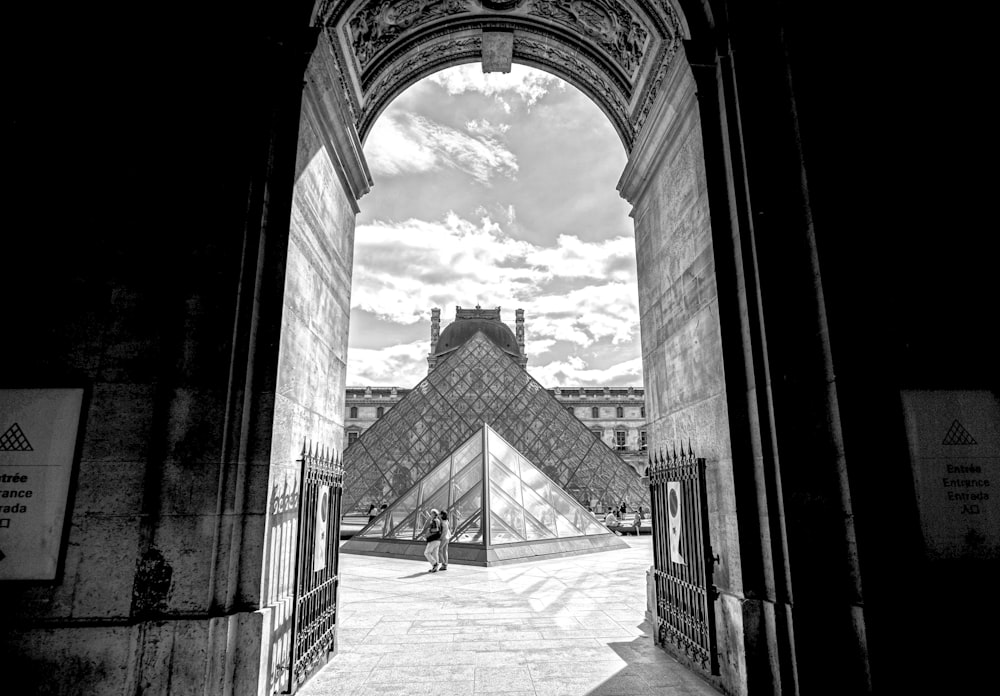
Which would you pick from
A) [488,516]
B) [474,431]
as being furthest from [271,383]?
[474,431]

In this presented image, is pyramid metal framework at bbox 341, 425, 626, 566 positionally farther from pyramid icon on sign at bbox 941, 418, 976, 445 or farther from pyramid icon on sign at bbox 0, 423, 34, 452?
pyramid icon on sign at bbox 941, 418, 976, 445

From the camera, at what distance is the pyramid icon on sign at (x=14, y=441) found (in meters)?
3.38

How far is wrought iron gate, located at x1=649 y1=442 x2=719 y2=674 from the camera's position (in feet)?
12.7

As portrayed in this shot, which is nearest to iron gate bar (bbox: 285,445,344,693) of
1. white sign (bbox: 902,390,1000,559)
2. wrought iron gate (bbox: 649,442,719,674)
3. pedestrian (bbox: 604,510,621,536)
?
wrought iron gate (bbox: 649,442,719,674)

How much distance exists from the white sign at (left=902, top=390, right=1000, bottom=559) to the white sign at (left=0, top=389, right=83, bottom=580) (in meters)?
5.40

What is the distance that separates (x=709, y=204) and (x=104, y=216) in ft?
14.6

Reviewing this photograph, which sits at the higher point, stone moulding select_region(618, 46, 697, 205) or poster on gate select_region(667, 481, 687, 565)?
stone moulding select_region(618, 46, 697, 205)

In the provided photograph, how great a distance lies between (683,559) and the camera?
4336 millimetres

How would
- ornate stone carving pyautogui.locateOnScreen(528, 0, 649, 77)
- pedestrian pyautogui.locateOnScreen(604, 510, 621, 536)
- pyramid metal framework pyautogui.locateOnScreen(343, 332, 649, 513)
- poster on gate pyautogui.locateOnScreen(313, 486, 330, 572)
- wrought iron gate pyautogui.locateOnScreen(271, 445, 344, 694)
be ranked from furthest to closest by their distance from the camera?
pyramid metal framework pyautogui.locateOnScreen(343, 332, 649, 513) < pedestrian pyautogui.locateOnScreen(604, 510, 621, 536) < ornate stone carving pyautogui.locateOnScreen(528, 0, 649, 77) < poster on gate pyautogui.locateOnScreen(313, 486, 330, 572) < wrought iron gate pyautogui.locateOnScreen(271, 445, 344, 694)

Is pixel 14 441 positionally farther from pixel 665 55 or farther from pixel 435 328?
pixel 435 328

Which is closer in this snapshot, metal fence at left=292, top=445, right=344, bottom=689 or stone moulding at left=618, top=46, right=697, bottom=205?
metal fence at left=292, top=445, right=344, bottom=689

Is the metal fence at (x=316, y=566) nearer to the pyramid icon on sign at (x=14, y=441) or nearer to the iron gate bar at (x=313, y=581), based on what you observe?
the iron gate bar at (x=313, y=581)

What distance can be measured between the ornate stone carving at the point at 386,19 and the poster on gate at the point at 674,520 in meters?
5.13

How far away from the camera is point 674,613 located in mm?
4395
